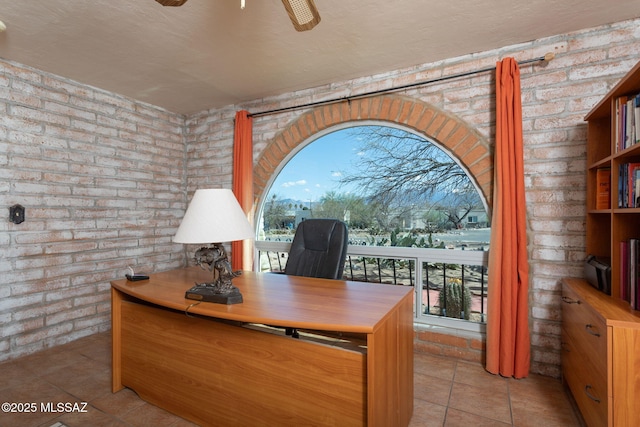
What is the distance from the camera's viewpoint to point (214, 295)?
155 centimetres

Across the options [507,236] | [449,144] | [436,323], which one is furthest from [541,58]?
[436,323]

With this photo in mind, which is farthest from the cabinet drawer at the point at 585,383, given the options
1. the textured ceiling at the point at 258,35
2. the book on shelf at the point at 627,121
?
the textured ceiling at the point at 258,35

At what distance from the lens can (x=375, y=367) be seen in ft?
4.00

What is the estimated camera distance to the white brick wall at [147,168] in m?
2.17

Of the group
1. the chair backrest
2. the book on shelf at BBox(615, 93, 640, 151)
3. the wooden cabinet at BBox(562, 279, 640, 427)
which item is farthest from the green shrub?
the book on shelf at BBox(615, 93, 640, 151)

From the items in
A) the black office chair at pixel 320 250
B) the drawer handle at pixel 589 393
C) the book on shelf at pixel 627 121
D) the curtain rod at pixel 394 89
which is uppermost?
the curtain rod at pixel 394 89

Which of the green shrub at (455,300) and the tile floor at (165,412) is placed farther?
the green shrub at (455,300)

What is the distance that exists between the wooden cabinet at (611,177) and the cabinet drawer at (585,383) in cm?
40

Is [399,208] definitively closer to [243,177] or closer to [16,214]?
[243,177]

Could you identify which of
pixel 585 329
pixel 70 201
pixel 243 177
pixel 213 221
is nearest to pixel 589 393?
pixel 585 329

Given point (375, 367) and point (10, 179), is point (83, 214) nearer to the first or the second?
point (10, 179)

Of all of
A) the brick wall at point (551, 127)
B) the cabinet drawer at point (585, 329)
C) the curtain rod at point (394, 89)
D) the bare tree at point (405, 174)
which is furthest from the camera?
the bare tree at point (405, 174)

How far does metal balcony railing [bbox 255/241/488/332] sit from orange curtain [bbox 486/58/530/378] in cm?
26

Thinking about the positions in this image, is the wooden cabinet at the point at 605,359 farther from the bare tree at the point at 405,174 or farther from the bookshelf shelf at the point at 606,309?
the bare tree at the point at 405,174
